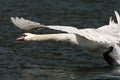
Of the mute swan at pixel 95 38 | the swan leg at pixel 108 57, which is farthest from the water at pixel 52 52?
the mute swan at pixel 95 38

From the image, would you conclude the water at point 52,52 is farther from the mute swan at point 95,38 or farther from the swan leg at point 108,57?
the mute swan at point 95,38

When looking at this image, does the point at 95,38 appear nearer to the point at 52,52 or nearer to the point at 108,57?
the point at 108,57

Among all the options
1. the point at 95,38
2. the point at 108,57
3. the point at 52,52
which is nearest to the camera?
the point at 95,38

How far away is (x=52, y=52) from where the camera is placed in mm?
18234

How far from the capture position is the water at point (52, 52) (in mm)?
15680

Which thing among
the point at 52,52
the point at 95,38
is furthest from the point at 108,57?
the point at 52,52

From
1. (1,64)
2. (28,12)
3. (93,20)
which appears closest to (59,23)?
(93,20)

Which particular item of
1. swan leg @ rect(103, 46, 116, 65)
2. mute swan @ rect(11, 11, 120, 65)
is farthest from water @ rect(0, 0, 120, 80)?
mute swan @ rect(11, 11, 120, 65)

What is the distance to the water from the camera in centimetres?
1568

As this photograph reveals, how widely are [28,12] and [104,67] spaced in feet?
31.0

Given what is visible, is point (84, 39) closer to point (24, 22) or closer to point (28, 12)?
point (24, 22)

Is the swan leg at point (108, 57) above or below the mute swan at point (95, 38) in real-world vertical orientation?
below

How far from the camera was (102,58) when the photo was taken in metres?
18.0

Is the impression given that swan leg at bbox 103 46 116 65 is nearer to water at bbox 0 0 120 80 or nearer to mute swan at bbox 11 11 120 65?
mute swan at bbox 11 11 120 65
